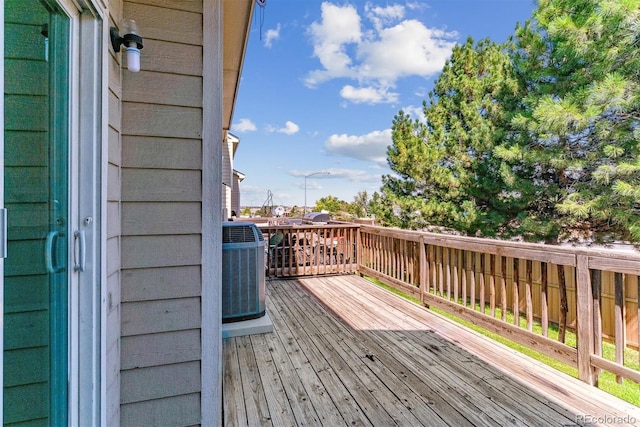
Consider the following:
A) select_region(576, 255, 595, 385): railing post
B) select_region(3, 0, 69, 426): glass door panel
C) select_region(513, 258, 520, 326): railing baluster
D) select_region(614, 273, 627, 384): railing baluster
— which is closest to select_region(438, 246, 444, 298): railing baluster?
select_region(513, 258, 520, 326): railing baluster

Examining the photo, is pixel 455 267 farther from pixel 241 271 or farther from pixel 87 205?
pixel 87 205

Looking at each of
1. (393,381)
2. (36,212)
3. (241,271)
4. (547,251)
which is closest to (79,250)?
(36,212)

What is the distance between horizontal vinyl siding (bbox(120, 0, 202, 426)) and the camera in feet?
4.89

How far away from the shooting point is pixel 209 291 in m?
1.61

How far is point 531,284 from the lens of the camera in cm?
275

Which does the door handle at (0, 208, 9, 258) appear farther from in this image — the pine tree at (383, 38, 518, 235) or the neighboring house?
the pine tree at (383, 38, 518, 235)

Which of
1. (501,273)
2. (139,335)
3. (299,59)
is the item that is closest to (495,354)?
(501,273)

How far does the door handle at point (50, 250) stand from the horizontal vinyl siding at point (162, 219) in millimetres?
419

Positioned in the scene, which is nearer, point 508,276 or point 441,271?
point 508,276

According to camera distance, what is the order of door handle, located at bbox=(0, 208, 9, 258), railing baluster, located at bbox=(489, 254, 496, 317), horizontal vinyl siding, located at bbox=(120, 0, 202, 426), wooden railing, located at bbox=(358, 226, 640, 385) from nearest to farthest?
door handle, located at bbox=(0, 208, 9, 258), horizontal vinyl siding, located at bbox=(120, 0, 202, 426), wooden railing, located at bbox=(358, 226, 640, 385), railing baluster, located at bbox=(489, 254, 496, 317)

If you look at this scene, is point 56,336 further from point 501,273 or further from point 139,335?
point 501,273

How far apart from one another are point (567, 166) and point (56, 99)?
7.23 m

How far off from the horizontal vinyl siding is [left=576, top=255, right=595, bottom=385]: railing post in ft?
8.16

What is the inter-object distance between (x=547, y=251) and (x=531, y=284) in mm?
458
